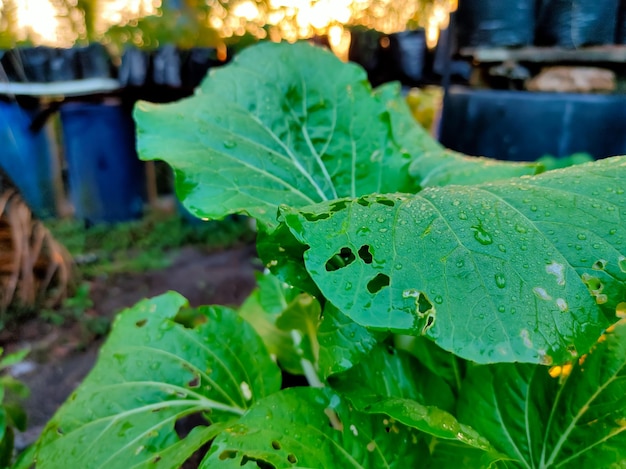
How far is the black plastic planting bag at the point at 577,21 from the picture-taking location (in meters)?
2.02

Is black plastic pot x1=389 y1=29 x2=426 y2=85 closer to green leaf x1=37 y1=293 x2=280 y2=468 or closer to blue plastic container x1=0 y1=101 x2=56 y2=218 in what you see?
green leaf x1=37 y1=293 x2=280 y2=468

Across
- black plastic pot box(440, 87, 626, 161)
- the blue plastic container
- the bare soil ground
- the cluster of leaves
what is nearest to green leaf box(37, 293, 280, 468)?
the cluster of leaves

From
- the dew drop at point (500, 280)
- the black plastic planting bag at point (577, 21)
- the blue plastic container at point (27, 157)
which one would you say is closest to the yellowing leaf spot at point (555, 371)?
the dew drop at point (500, 280)

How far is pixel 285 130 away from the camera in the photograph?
4.20 feet

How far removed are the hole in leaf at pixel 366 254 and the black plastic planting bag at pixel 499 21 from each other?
1975 millimetres

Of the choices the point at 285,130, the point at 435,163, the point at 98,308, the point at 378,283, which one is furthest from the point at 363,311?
the point at 98,308

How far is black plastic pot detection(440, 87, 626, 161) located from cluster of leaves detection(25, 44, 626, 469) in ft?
3.29

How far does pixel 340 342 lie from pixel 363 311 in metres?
0.23

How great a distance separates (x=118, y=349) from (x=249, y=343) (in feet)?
→ 1.08

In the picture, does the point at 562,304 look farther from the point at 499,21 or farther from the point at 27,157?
the point at 27,157

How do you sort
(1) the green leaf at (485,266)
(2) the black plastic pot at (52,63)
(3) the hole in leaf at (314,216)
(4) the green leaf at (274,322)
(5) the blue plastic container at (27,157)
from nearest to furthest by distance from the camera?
(1) the green leaf at (485,266), (3) the hole in leaf at (314,216), (4) the green leaf at (274,322), (2) the black plastic pot at (52,63), (5) the blue plastic container at (27,157)

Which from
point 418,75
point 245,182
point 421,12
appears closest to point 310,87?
point 245,182

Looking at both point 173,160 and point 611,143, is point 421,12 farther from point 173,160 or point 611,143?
point 173,160

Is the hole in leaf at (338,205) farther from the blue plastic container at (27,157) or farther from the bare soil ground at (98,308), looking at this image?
the blue plastic container at (27,157)
